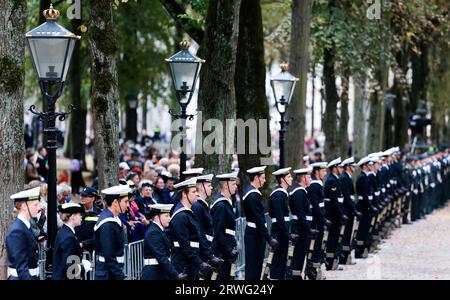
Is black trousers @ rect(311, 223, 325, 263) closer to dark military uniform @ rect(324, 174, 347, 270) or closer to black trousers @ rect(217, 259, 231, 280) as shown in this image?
dark military uniform @ rect(324, 174, 347, 270)

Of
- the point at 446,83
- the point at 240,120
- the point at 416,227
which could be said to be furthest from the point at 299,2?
the point at 446,83

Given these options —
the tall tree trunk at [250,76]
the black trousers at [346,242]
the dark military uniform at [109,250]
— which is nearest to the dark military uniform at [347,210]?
the black trousers at [346,242]

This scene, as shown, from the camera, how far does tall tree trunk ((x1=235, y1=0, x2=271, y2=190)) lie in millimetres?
25922

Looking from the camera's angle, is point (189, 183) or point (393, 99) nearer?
point (189, 183)

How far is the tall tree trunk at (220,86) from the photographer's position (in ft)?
73.4

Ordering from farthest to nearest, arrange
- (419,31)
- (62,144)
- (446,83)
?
(62,144)
(446,83)
(419,31)

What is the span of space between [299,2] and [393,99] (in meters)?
24.1

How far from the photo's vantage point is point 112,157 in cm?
2125

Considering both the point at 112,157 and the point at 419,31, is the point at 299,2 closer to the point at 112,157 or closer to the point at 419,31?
the point at 112,157

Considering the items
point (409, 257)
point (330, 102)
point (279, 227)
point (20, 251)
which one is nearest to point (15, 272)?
point (20, 251)

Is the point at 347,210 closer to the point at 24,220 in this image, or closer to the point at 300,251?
the point at 300,251

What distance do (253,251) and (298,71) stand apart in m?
9.83

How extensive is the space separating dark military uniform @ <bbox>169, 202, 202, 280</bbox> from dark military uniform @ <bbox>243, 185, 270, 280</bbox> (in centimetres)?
335

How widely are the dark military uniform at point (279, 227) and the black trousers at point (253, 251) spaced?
0.61 m
